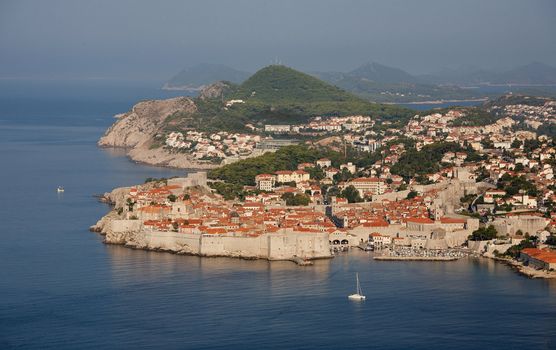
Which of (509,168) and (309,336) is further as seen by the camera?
(509,168)

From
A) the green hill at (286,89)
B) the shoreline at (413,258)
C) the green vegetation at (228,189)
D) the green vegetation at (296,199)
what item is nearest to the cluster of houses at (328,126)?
the green hill at (286,89)

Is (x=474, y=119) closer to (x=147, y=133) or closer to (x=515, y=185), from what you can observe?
(x=147, y=133)

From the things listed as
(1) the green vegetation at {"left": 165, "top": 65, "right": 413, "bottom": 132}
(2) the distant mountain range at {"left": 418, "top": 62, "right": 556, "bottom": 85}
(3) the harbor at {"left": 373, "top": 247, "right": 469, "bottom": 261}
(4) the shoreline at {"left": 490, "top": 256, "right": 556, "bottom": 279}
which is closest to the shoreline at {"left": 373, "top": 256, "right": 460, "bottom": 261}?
(3) the harbor at {"left": 373, "top": 247, "right": 469, "bottom": 261}

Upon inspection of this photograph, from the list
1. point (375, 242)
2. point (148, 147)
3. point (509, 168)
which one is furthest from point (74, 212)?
point (148, 147)

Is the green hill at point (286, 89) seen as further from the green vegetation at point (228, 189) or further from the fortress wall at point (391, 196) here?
the fortress wall at point (391, 196)

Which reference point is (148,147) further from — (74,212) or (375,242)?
(375,242)

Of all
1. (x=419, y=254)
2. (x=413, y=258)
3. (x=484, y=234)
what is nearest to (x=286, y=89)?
(x=484, y=234)
